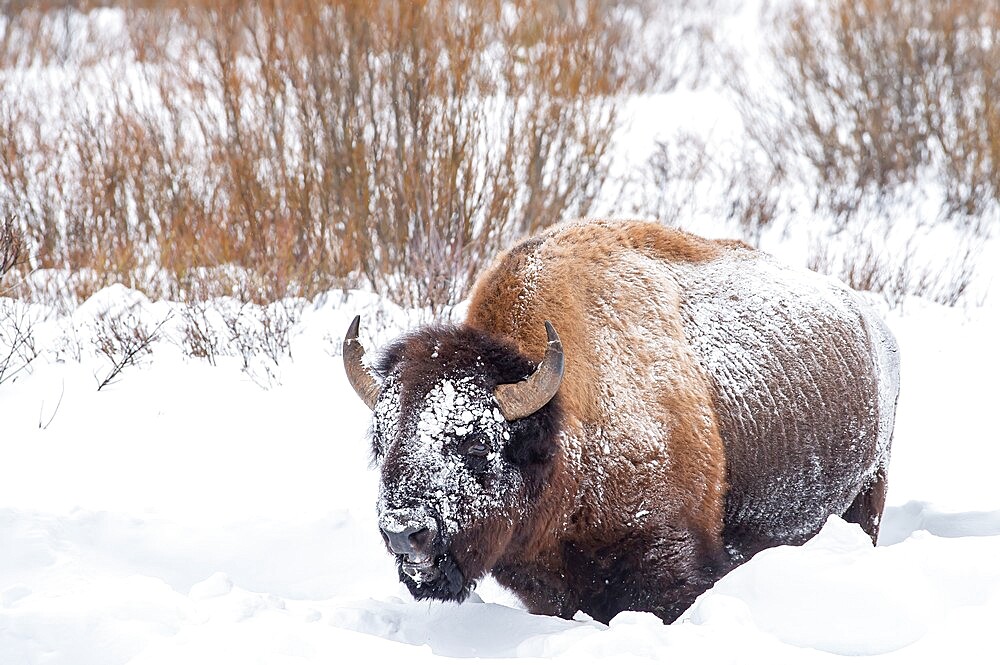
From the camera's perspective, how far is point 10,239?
6566 mm

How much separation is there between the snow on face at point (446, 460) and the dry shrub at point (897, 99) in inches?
384

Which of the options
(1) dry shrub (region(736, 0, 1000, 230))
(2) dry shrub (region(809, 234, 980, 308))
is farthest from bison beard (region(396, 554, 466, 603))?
(1) dry shrub (region(736, 0, 1000, 230))

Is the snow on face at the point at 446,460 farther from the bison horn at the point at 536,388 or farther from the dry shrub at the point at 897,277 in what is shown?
the dry shrub at the point at 897,277

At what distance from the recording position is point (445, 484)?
351cm

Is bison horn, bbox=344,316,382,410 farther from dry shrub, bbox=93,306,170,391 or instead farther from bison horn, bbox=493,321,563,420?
dry shrub, bbox=93,306,170,391

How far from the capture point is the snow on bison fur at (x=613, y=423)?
3.58 meters

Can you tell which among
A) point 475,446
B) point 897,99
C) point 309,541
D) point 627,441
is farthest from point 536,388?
point 897,99

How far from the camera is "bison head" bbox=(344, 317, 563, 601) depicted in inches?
136

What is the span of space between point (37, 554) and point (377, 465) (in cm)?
168

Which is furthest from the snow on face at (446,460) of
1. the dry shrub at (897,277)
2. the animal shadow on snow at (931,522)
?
the dry shrub at (897,277)

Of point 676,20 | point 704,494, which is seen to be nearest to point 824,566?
point 704,494

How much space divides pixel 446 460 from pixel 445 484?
83 millimetres

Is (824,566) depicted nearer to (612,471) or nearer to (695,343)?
(612,471)

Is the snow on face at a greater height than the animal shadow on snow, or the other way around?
the snow on face
